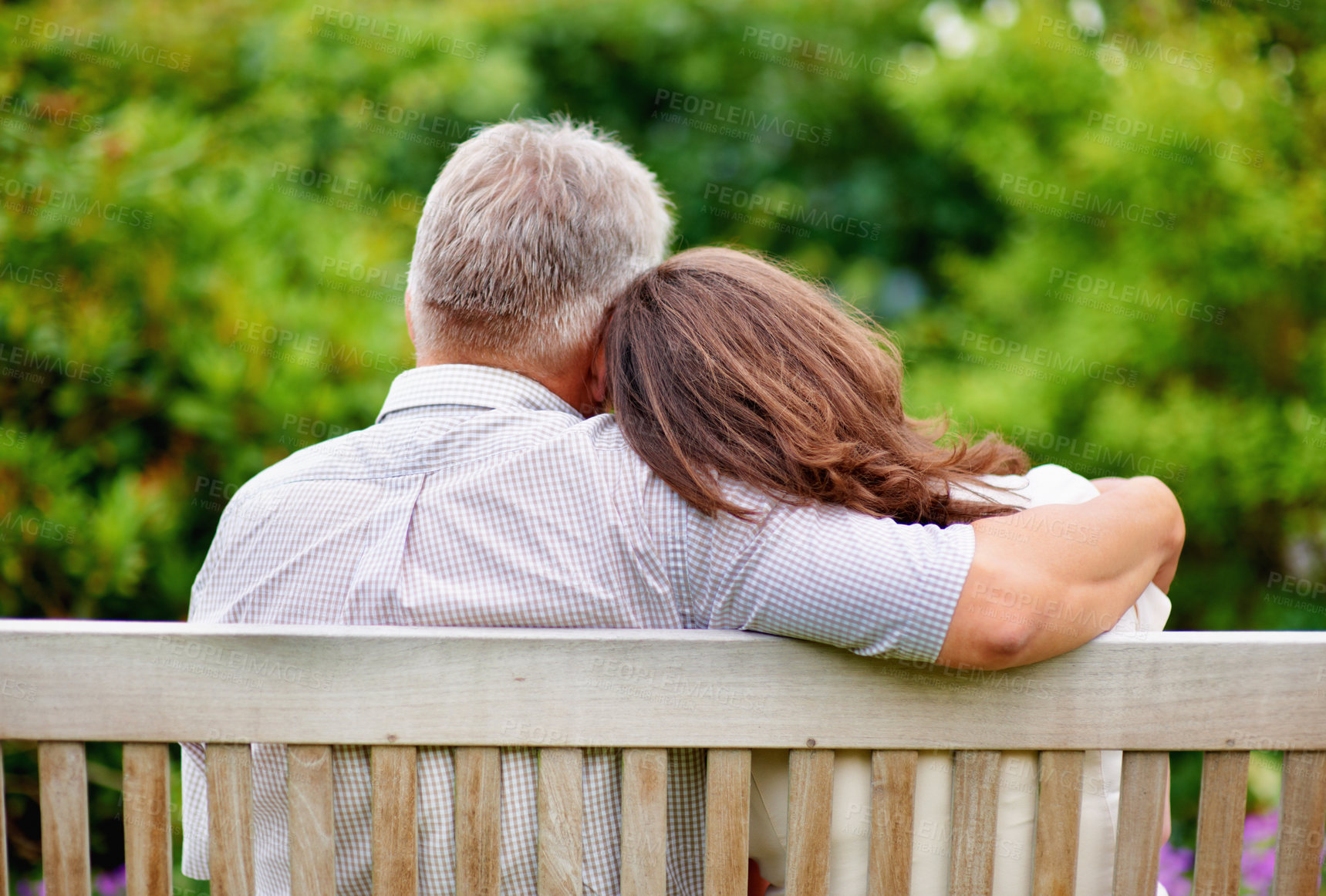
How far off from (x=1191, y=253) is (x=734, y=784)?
299cm

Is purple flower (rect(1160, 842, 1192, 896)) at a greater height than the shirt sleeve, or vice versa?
the shirt sleeve

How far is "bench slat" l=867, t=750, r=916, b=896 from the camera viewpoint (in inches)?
51.5

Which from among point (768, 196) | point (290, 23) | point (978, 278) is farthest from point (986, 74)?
point (290, 23)

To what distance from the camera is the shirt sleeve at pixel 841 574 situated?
120 centimetres
